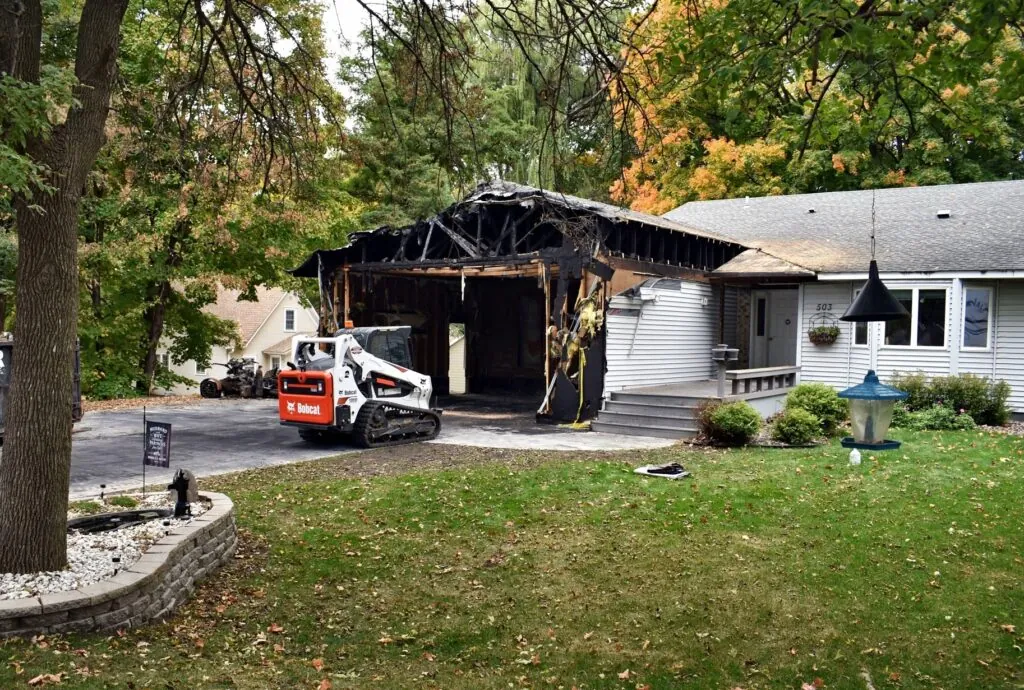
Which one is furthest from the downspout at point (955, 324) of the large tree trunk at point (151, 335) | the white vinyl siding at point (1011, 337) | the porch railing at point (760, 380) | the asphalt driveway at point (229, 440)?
the large tree trunk at point (151, 335)

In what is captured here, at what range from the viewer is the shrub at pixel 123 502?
7.79 meters

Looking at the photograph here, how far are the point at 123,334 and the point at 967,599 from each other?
76.6ft

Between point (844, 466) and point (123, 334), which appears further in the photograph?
point (123, 334)

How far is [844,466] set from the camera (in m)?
11.0

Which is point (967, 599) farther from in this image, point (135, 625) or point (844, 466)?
point (135, 625)

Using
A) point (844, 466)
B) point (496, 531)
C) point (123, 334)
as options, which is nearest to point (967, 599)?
point (496, 531)

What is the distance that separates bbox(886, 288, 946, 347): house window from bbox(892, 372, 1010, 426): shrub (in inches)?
56.7

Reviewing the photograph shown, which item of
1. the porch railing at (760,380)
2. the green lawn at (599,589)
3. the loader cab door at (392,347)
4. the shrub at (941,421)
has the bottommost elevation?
the green lawn at (599,589)

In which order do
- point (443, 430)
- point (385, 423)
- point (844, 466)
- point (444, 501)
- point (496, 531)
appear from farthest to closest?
1. point (443, 430)
2. point (385, 423)
3. point (844, 466)
4. point (444, 501)
5. point (496, 531)

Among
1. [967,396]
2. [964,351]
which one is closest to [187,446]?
[967,396]

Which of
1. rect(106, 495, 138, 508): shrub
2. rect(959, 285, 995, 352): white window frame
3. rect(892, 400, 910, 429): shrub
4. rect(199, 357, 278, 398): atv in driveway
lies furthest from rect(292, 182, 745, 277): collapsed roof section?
rect(106, 495, 138, 508): shrub

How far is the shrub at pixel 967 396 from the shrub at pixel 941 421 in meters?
0.83

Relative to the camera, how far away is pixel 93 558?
5789mm

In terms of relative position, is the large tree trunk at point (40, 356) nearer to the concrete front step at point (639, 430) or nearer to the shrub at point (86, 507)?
the shrub at point (86, 507)
